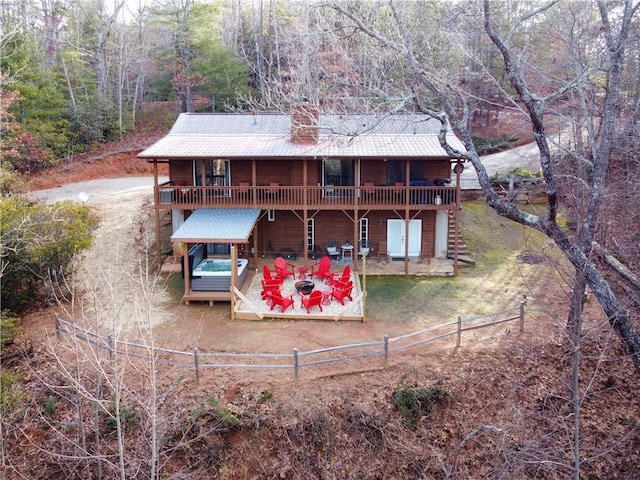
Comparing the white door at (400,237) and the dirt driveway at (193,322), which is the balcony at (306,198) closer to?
the white door at (400,237)

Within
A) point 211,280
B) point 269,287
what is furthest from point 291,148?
point 211,280

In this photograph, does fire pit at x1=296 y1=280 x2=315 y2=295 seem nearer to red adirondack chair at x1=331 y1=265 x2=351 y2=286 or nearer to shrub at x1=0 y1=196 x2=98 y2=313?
red adirondack chair at x1=331 y1=265 x2=351 y2=286

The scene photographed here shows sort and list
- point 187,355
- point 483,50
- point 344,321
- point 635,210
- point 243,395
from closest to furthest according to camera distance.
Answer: point 243,395
point 187,355
point 344,321
point 635,210
point 483,50

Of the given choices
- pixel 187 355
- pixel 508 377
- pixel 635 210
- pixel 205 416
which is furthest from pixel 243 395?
pixel 635 210

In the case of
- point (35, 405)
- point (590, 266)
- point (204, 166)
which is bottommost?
point (35, 405)

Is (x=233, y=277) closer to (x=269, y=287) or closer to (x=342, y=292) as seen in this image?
(x=269, y=287)

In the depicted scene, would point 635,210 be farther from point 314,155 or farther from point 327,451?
point 327,451

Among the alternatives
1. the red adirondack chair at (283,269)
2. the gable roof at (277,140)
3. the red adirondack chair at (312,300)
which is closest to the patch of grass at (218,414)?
the red adirondack chair at (312,300)
